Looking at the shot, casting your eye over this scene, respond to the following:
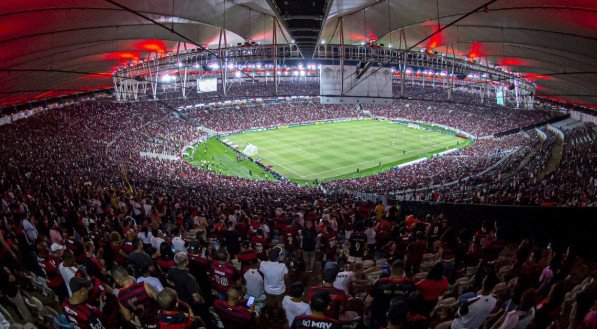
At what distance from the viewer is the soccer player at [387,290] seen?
5.18 metres

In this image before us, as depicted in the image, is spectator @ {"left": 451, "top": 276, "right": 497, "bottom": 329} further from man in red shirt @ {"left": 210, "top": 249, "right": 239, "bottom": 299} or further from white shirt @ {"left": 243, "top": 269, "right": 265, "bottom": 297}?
man in red shirt @ {"left": 210, "top": 249, "right": 239, "bottom": 299}

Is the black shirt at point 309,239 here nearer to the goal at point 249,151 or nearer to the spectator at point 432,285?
the spectator at point 432,285

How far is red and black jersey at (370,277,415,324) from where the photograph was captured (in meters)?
5.18

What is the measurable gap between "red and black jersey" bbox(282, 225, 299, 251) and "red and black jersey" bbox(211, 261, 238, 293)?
3194mm

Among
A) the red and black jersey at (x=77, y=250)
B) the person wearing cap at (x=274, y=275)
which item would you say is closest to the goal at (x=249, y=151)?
the red and black jersey at (x=77, y=250)

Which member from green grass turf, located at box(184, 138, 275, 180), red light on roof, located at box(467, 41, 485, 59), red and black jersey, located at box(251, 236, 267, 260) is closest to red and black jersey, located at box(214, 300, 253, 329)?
red and black jersey, located at box(251, 236, 267, 260)

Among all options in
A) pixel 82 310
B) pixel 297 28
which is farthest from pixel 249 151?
pixel 82 310

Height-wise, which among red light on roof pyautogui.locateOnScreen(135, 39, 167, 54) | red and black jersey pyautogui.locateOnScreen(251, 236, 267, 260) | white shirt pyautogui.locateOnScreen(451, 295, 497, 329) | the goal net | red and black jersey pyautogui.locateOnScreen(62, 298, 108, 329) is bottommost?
the goal net

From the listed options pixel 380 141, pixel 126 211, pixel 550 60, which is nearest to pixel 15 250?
pixel 126 211

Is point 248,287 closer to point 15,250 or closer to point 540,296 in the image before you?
point 540,296

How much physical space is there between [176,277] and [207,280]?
102 cm

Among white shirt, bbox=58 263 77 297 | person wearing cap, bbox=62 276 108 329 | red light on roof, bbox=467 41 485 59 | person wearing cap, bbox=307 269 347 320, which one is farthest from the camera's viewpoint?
red light on roof, bbox=467 41 485 59

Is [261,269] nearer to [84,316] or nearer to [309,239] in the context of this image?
[309,239]

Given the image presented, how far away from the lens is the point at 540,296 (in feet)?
17.6
